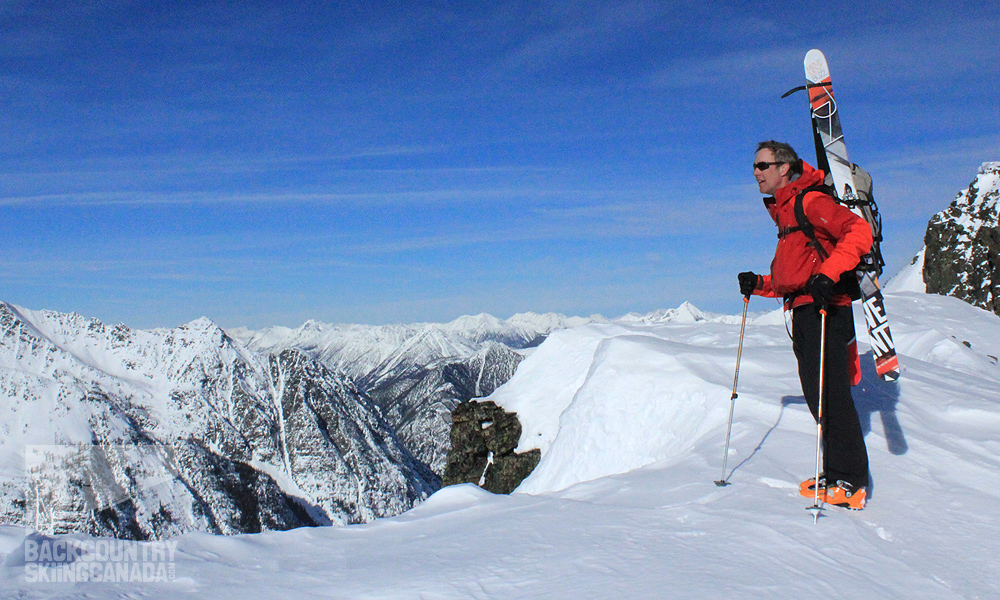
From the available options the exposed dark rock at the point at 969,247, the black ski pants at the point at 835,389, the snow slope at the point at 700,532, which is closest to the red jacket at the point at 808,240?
the black ski pants at the point at 835,389

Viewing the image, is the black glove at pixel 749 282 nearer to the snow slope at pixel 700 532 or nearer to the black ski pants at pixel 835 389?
the black ski pants at pixel 835 389

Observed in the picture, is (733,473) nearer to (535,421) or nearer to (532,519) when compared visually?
(532,519)

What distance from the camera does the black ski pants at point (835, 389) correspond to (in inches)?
243

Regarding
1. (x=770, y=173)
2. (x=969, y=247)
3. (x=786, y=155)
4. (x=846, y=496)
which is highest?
(x=969, y=247)

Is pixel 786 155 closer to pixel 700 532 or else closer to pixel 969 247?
pixel 700 532

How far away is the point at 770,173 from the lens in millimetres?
6945

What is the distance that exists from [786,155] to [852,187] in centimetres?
133

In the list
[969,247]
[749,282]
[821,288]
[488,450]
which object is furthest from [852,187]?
[969,247]

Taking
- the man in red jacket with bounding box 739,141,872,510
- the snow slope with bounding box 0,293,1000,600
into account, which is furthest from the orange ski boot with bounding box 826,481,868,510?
the snow slope with bounding box 0,293,1000,600

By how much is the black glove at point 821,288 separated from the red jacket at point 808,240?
0.22ft

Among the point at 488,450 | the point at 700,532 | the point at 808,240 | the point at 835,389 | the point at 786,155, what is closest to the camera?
the point at 700,532

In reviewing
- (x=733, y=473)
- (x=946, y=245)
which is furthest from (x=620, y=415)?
(x=946, y=245)

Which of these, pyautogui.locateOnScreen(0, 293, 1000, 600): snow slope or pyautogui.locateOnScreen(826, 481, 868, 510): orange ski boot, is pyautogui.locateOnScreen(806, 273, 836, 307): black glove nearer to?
pyautogui.locateOnScreen(826, 481, 868, 510): orange ski boot

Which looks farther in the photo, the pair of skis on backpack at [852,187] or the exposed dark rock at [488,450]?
the exposed dark rock at [488,450]
